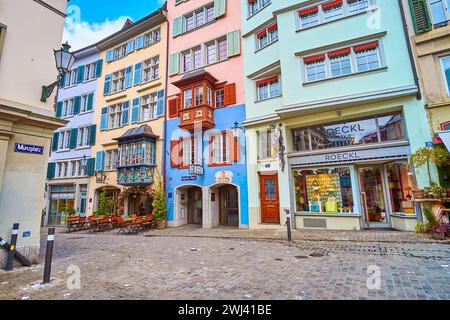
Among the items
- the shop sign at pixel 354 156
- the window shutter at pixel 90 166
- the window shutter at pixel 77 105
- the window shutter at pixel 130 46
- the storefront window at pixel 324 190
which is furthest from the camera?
the window shutter at pixel 77 105

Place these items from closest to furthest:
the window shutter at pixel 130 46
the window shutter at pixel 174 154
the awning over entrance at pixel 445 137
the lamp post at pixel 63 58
Answer: 1. the lamp post at pixel 63 58
2. the awning over entrance at pixel 445 137
3. the window shutter at pixel 174 154
4. the window shutter at pixel 130 46

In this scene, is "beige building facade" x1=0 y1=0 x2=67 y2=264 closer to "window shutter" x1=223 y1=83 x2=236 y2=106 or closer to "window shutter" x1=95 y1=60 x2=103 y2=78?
"window shutter" x1=223 y1=83 x2=236 y2=106

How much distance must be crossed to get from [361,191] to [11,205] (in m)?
12.7

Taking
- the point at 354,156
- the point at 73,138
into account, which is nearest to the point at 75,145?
the point at 73,138

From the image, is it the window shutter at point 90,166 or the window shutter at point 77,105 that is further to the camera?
the window shutter at point 77,105

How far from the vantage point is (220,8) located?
16.1 m

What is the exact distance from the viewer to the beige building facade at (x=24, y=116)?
6448mm

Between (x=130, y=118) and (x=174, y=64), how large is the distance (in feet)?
18.2

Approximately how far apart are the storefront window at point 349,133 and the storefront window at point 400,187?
1.26m

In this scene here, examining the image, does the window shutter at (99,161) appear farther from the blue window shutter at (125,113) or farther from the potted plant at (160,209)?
the potted plant at (160,209)

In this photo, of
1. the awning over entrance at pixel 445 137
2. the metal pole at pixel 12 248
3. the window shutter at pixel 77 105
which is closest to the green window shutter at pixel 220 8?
the awning over entrance at pixel 445 137

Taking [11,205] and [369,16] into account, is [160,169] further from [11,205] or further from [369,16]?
[369,16]

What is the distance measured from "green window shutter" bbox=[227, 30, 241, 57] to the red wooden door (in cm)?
799

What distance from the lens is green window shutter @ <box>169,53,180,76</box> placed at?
57.0ft
